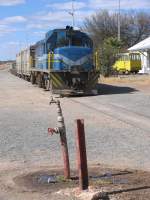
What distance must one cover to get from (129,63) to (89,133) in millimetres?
52480

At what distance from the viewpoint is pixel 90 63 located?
29.8m

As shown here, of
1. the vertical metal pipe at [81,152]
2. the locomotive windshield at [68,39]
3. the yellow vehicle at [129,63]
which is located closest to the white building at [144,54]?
the yellow vehicle at [129,63]

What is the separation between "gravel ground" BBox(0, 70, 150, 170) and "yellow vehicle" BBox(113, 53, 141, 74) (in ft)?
Result: 142

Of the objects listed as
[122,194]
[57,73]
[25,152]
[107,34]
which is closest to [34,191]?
[122,194]

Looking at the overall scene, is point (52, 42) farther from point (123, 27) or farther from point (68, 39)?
point (123, 27)

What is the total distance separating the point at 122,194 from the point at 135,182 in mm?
778

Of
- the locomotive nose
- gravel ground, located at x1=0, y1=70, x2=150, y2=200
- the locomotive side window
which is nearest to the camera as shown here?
gravel ground, located at x1=0, y1=70, x2=150, y2=200

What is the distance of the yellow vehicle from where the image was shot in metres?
65.4

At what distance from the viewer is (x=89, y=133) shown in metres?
13.7

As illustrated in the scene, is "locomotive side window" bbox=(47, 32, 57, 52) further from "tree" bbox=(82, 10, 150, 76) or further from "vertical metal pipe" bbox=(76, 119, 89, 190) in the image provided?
"tree" bbox=(82, 10, 150, 76)

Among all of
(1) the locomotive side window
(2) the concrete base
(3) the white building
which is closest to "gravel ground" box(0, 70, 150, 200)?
(2) the concrete base

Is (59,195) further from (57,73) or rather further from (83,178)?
(57,73)

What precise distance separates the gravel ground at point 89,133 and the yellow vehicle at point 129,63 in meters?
43.2

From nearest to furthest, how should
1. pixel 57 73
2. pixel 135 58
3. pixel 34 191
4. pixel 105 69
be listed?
pixel 34 191 → pixel 57 73 → pixel 105 69 → pixel 135 58
